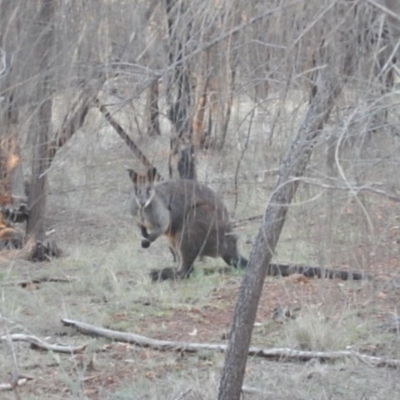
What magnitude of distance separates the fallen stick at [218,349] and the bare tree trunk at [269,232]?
95 centimetres

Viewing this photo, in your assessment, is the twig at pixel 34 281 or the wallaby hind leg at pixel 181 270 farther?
the wallaby hind leg at pixel 181 270

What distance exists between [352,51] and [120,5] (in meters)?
1.21

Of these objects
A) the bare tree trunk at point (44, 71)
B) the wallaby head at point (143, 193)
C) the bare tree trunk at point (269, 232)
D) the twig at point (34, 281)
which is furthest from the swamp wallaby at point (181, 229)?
the bare tree trunk at point (44, 71)

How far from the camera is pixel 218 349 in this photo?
6492 mm

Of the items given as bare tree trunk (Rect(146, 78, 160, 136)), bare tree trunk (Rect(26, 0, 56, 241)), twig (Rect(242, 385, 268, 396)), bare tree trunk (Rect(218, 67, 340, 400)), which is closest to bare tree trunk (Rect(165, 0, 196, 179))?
bare tree trunk (Rect(146, 78, 160, 136))

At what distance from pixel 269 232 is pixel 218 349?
5.90 feet

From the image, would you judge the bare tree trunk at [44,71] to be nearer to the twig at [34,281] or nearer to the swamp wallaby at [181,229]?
the swamp wallaby at [181,229]

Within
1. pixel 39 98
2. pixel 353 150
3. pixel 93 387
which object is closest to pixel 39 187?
pixel 93 387

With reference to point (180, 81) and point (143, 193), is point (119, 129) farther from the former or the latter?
point (143, 193)

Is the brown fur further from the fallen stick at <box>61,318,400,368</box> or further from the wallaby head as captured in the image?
the fallen stick at <box>61,318,400,368</box>

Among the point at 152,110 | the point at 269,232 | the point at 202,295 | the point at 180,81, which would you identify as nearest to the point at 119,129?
the point at 152,110

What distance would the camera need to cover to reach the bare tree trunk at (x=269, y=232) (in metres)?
4.00

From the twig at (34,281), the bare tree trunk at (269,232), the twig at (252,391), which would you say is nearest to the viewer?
the bare tree trunk at (269,232)

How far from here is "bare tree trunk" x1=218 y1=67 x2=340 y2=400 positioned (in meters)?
4.00
